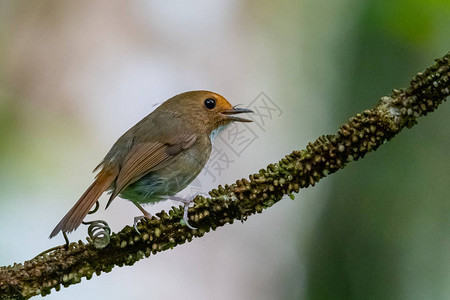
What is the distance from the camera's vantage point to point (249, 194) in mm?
2205

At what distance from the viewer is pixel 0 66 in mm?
5625

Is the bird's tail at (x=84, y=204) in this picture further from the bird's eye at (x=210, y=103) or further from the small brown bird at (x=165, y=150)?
the bird's eye at (x=210, y=103)

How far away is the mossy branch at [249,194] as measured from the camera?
6.72ft

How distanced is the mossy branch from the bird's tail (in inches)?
7.1

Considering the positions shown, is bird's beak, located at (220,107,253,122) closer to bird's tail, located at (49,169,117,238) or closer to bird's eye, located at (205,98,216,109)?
bird's eye, located at (205,98,216,109)

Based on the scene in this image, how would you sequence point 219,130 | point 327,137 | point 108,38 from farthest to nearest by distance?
point 108,38, point 219,130, point 327,137

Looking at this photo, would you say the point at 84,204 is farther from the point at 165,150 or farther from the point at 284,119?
the point at 284,119

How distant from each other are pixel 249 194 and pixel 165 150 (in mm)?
1451

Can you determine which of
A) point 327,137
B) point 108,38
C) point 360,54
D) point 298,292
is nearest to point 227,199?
point 327,137

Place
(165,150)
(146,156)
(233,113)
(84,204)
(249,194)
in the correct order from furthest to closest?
(233,113) < (165,150) < (146,156) < (84,204) < (249,194)

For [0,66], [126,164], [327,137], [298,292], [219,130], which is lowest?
[327,137]

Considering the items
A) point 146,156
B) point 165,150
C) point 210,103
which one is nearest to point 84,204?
point 146,156

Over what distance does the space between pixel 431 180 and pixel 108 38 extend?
4.32 m

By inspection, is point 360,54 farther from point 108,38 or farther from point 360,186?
point 108,38
